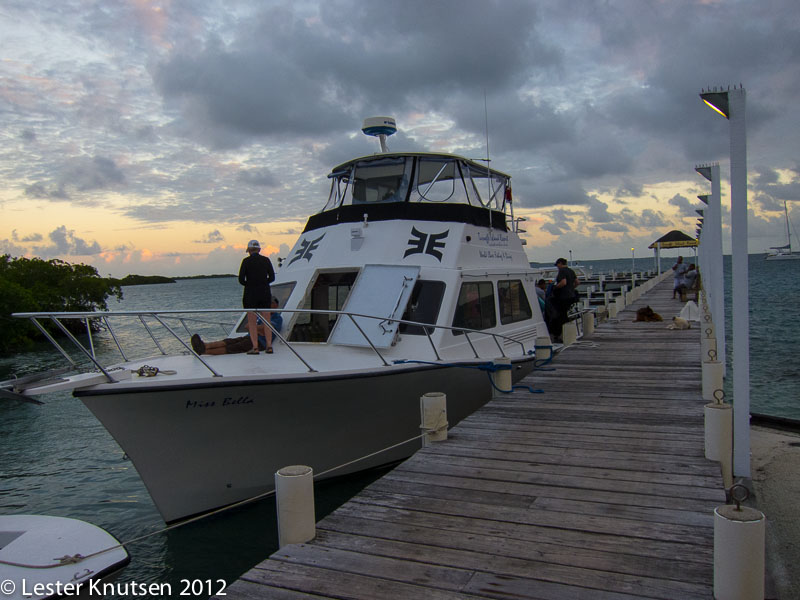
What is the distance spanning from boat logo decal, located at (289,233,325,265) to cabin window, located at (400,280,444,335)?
1962 millimetres

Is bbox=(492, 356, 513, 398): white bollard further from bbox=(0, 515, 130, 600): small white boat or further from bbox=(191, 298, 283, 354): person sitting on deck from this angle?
bbox=(0, 515, 130, 600): small white boat

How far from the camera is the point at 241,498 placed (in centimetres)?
659

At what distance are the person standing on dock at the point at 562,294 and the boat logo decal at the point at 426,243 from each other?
13.9ft

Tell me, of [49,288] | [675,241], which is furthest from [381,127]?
[675,241]

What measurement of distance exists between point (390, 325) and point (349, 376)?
4.43ft

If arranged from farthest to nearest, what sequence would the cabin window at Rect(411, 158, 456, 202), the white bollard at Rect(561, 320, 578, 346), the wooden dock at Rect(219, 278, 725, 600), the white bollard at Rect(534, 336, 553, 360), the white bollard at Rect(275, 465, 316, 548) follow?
1. the white bollard at Rect(561, 320, 578, 346)
2. the white bollard at Rect(534, 336, 553, 360)
3. the cabin window at Rect(411, 158, 456, 202)
4. the white bollard at Rect(275, 465, 316, 548)
5. the wooden dock at Rect(219, 278, 725, 600)

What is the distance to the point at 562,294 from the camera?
1249cm

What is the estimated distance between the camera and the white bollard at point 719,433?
4.78 meters

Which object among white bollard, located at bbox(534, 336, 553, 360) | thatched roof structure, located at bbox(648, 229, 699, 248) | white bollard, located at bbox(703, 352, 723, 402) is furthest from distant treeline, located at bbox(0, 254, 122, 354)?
thatched roof structure, located at bbox(648, 229, 699, 248)

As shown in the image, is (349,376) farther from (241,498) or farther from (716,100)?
(716,100)

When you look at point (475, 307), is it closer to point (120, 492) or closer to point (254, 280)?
point (254, 280)

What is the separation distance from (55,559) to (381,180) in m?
6.76

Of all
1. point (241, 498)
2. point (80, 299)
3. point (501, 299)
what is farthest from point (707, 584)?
point (80, 299)

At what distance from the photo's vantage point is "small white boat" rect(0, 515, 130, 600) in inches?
159
